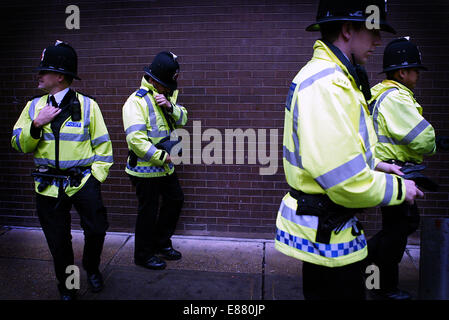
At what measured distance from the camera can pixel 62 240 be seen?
10.5 ft

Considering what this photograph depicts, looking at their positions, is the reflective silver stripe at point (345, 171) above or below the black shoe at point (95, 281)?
above

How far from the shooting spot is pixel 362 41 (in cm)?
195

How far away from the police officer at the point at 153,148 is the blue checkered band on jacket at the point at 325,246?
79.3 inches

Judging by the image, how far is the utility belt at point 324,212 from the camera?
1.85 metres

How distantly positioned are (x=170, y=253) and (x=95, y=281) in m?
0.94

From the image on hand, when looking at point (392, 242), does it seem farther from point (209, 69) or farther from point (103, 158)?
point (209, 69)

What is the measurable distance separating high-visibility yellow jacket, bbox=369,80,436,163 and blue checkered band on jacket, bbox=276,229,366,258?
1.50m

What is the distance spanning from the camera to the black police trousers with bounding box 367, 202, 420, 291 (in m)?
3.25

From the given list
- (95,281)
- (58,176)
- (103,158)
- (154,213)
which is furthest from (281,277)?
(58,176)

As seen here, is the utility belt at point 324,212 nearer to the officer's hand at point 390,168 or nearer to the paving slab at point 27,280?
the officer's hand at point 390,168

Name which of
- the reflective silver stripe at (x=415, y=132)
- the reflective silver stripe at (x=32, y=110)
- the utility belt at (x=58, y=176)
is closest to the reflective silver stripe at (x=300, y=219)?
the reflective silver stripe at (x=415, y=132)

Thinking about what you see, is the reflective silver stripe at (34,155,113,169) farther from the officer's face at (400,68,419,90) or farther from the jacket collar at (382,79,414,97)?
the officer's face at (400,68,419,90)

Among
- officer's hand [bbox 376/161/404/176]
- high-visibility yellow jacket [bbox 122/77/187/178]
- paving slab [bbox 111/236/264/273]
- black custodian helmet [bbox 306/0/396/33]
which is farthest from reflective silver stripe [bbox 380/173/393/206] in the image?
paving slab [bbox 111/236/264/273]
